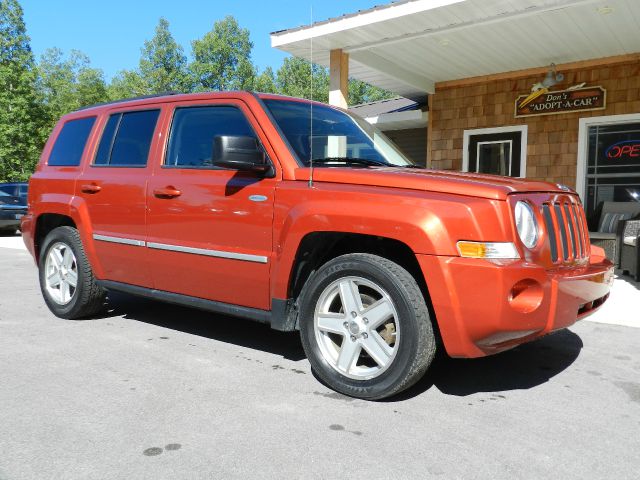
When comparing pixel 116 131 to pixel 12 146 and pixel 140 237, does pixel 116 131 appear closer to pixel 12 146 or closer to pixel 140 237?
pixel 140 237

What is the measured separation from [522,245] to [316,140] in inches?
62.8

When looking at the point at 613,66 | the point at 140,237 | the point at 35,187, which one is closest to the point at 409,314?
the point at 140,237

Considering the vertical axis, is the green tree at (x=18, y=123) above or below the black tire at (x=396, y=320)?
above

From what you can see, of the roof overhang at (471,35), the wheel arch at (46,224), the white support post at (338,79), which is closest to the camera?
the wheel arch at (46,224)

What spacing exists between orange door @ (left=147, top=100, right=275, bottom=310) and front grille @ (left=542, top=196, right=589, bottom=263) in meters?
1.64

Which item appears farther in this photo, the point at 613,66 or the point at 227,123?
the point at 613,66

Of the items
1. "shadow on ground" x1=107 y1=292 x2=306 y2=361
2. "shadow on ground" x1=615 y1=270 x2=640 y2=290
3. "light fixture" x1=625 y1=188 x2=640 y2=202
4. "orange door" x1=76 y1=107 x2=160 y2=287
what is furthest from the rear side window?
"light fixture" x1=625 y1=188 x2=640 y2=202

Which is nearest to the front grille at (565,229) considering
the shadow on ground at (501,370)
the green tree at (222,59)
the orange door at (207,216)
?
the shadow on ground at (501,370)

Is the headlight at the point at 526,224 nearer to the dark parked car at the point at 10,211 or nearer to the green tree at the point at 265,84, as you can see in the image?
the dark parked car at the point at 10,211

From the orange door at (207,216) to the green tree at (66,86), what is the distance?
3015cm

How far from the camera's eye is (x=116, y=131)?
4566 millimetres

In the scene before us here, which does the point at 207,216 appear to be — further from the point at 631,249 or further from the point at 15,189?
the point at 15,189

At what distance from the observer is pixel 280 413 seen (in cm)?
286

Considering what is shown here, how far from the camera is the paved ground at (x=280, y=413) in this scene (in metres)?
2.32
